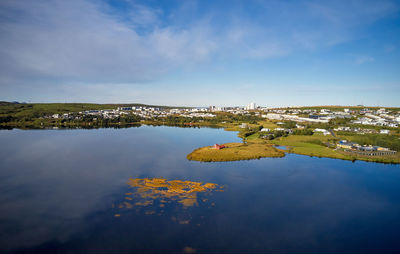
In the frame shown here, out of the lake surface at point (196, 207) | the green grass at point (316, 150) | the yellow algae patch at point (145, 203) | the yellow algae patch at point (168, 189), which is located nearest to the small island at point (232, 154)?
the lake surface at point (196, 207)

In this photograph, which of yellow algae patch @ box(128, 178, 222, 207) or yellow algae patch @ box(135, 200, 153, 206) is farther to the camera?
yellow algae patch @ box(128, 178, 222, 207)

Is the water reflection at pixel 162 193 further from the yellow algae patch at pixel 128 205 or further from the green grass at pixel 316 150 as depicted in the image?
the green grass at pixel 316 150

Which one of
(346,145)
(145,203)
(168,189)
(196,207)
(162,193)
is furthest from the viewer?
(346,145)

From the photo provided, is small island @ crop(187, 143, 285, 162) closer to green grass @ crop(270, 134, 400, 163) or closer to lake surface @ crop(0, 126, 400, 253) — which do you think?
lake surface @ crop(0, 126, 400, 253)

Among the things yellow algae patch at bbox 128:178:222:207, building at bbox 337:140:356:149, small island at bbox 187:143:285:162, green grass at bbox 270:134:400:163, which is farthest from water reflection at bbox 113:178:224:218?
building at bbox 337:140:356:149

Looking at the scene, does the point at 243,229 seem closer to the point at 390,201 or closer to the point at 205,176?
the point at 205,176

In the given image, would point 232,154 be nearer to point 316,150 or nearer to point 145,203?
point 316,150

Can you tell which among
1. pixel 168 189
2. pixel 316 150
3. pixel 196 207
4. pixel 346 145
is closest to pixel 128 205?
pixel 168 189
